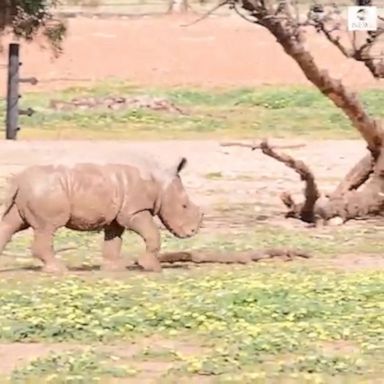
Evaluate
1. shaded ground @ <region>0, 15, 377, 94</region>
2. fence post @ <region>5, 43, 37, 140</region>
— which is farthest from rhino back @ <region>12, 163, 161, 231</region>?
shaded ground @ <region>0, 15, 377, 94</region>

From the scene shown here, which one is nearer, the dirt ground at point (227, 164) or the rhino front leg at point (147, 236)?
the rhino front leg at point (147, 236)

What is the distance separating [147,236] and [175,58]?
30.0m

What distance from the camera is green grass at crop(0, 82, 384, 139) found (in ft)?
88.4

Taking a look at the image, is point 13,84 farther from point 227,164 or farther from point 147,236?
point 147,236

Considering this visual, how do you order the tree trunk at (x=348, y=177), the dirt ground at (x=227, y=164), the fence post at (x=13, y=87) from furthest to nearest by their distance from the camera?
the fence post at (x=13, y=87) < the dirt ground at (x=227, y=164) < the tree trunk at (x=348, y=177)

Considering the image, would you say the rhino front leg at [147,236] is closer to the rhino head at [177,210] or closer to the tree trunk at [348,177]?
the rhino head at [177,210]

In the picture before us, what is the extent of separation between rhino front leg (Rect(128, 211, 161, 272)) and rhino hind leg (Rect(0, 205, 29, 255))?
75 centimetres

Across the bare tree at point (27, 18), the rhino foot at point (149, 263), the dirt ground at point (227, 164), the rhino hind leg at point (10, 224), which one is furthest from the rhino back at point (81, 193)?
the bare tree at point (27, 18)

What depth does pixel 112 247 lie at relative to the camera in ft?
36.7

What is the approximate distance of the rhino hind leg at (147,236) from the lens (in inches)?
430

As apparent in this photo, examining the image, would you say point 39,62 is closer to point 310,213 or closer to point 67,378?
point 310,213

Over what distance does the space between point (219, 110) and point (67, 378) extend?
81.1 ft

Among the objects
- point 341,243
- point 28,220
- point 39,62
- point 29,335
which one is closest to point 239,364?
point 29,335

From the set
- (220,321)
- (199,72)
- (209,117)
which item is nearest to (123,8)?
(199,72)
